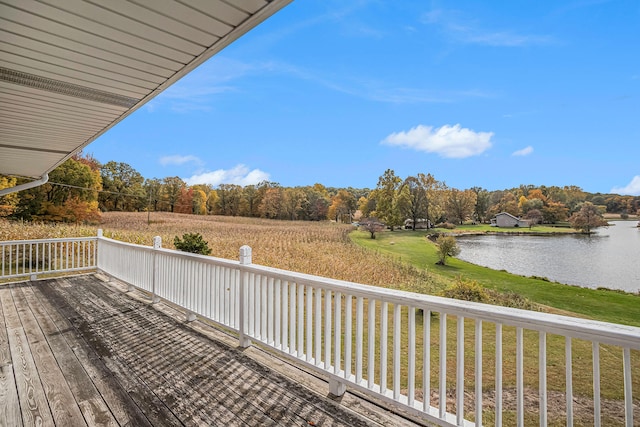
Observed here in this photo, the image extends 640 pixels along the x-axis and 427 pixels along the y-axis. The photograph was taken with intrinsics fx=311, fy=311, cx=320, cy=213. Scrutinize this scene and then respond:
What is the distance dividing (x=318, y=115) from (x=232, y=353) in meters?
34.2

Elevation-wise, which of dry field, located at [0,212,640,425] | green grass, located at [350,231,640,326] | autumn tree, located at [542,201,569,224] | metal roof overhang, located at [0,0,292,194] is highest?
metal roof overhang, located at [0,0,292,194]

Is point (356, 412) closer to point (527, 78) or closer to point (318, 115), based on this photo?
point (527, 78)

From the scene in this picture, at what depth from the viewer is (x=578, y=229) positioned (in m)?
12.4

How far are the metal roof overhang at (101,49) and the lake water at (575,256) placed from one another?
11072 mm

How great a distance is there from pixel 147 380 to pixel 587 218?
14.5 metres

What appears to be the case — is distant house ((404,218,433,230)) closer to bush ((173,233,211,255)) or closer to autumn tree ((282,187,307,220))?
autumn tree ((282,187,307,220))

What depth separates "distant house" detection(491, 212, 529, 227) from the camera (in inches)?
593

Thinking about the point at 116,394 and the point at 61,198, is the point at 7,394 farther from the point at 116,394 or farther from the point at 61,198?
the point at 61,198

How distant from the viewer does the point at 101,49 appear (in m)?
1.68

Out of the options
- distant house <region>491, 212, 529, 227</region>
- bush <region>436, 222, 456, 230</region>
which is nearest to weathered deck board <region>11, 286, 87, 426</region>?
distant house <region>491, 212, 529, 227</region>

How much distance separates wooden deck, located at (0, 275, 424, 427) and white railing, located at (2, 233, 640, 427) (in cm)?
18

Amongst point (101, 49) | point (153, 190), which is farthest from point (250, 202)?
point (101, 49)

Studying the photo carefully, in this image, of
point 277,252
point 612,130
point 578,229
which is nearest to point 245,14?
point 277,252

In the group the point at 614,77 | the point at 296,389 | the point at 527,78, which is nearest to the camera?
the point at 296,389
